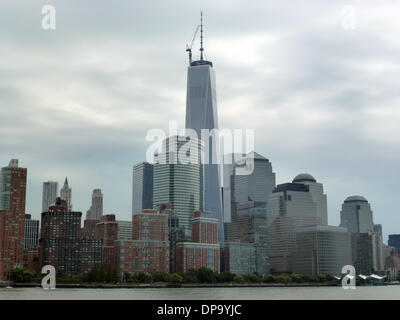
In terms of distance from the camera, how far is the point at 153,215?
522ft

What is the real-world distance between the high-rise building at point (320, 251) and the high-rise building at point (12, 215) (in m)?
81.0

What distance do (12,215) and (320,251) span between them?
89761 mm

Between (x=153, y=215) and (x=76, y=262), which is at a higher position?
(x=153, y=215)

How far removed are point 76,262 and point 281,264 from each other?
2566 inches

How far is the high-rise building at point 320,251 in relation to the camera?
176 m

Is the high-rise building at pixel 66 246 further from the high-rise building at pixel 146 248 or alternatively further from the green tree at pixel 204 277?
the green tree at pixel 204 277

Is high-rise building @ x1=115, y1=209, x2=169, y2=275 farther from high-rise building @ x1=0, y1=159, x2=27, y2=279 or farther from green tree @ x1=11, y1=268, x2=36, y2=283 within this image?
high-rise building @ x1=0, y1=159, x2=27, y2=279

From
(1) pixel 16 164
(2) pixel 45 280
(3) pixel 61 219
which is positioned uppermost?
(1) pixel 16 164

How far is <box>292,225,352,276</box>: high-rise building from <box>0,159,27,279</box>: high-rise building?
81.0m

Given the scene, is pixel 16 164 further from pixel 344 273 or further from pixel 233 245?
pixel 344 273

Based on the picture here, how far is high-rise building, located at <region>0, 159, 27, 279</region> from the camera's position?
158250 millimetres

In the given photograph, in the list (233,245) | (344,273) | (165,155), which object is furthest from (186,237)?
(344,273)

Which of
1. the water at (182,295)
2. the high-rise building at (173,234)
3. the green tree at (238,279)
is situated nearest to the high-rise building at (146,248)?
the high-rise building at (173,234)
